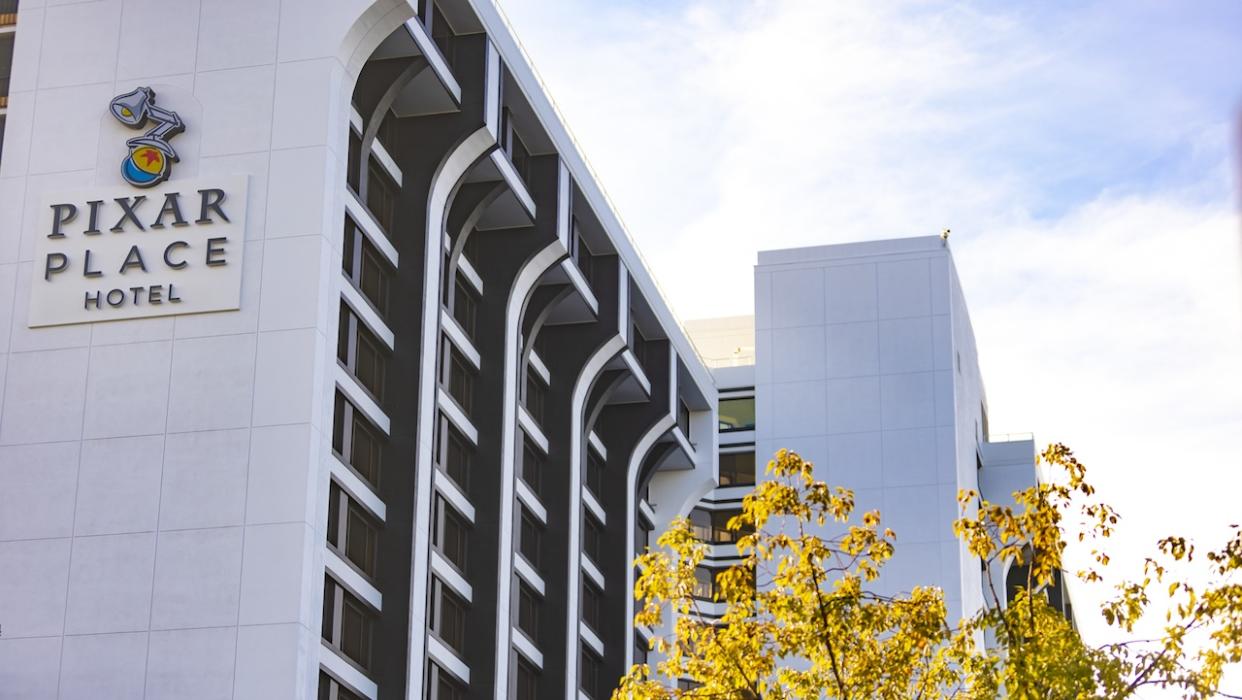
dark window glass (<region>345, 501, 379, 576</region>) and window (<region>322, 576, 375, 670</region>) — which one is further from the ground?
dark window glass (<region>345, 501, 379, 576</region>)

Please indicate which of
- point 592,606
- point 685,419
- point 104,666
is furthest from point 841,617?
point 685,419

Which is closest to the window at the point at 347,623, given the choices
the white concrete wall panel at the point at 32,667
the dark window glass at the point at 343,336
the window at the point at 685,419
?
the dark window glass at the point at 343,336

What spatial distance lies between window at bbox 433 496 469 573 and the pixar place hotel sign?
13261 millimetres

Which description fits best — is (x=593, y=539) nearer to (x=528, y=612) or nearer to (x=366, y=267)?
(x=528, y=612)

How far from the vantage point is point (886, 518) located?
3799 inches

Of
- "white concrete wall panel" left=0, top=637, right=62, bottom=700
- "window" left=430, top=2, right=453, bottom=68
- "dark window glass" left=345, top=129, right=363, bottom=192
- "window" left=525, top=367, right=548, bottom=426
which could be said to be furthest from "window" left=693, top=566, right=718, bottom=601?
"white concrete wall panel" left=0, top=637, right=62, bottom=700

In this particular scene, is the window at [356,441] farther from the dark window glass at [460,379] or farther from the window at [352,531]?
the dark window glass at [460,379]

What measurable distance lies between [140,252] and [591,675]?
33941 mm

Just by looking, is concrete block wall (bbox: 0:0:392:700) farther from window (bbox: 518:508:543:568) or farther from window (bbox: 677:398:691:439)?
window (bbox: 677:398:691:439)

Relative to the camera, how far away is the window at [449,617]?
5978 cm

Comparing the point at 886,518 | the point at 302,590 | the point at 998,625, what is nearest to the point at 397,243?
the point at 302,590

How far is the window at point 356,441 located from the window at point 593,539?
24.8 metres

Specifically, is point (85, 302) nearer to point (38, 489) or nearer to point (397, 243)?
point (38, 489)

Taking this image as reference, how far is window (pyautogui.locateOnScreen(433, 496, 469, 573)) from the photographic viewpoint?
2400 inches
